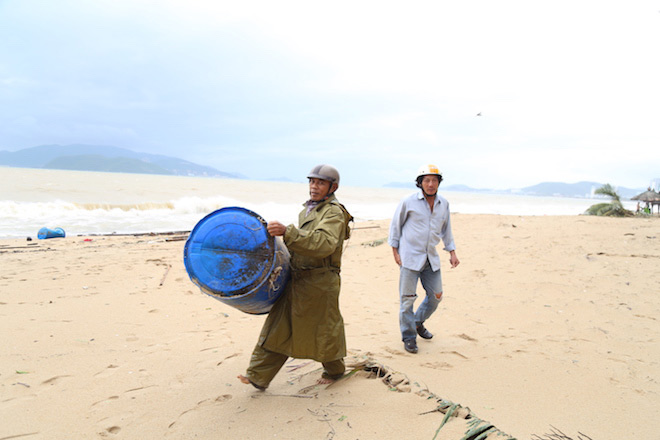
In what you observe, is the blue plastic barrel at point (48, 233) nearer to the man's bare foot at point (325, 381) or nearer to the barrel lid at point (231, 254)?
the barrel lid at point (231, 254)

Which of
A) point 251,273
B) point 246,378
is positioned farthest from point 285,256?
point 246,378

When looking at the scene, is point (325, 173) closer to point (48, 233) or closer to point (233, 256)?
point (233, 256)

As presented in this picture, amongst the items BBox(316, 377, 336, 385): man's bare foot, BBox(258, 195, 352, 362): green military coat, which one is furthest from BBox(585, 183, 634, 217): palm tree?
BBox(258, 195, 352, 362): green military coat

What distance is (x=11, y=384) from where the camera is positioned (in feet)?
10.3

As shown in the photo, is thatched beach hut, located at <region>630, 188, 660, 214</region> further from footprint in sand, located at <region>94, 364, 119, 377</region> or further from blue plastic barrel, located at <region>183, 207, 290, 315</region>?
footprint in sand, located at <region>94, 364, 119, 377</region>

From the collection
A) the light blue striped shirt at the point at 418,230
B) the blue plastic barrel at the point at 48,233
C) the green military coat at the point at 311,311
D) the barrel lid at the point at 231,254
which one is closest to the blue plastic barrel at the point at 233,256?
the barrel lid at the point at 231,254

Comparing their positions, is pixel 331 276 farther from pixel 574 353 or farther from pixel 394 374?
pixel 574 353

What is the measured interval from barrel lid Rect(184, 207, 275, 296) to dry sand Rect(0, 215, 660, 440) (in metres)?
0.98

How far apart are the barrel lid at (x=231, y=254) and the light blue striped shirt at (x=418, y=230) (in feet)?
5.94

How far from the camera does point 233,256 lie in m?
2.46

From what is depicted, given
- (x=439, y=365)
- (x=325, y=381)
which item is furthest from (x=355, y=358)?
(x=439, y=365)

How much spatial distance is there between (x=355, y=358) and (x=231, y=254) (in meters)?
1.77

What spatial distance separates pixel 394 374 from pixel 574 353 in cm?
208

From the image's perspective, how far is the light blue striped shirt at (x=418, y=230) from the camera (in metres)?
3.95
